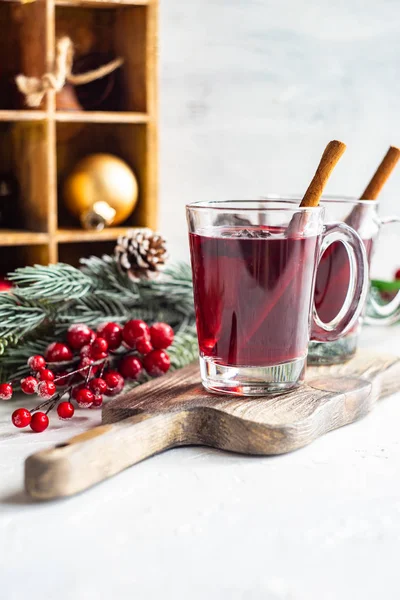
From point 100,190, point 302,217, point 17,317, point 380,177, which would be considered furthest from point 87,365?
point 100,190

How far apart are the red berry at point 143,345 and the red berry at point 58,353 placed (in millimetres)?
75

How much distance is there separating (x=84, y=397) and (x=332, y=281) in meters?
0.32

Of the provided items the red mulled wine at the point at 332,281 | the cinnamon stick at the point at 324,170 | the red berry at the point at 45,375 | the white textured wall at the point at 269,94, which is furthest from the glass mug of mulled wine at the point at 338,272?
the white textured wall at the point at 269,94

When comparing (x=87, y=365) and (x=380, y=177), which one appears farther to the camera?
(x=380, y=177)

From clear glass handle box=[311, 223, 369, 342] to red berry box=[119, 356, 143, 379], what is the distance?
20 centimetres

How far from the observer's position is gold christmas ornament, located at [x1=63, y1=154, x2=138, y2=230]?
1.23 meters

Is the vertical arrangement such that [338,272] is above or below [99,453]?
above

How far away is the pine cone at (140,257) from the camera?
3.02ft

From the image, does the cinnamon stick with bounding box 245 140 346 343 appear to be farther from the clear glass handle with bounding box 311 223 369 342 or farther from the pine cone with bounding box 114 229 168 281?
the pine cone with bounding box 114 229 168 281

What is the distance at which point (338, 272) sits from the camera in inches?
33.5

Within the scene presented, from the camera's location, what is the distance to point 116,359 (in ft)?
2.76

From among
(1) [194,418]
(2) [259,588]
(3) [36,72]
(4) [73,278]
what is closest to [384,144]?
(3) [36,72]

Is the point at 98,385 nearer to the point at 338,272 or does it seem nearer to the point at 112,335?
the point at 112,335

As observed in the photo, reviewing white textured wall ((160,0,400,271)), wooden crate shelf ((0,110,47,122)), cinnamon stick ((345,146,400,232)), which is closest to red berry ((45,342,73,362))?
cinnamon stick ((345,146,400,232))
